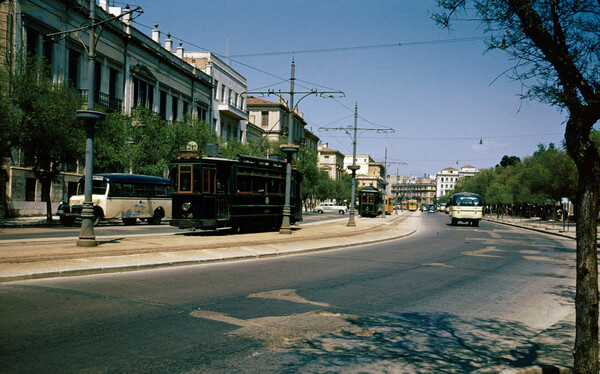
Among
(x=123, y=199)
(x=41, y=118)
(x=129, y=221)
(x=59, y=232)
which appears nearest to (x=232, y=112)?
(x=129, y=221)

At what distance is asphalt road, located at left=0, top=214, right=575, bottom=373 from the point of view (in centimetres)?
486

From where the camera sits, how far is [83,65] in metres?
33.3

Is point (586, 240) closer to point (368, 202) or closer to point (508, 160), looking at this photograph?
point (368, 202)

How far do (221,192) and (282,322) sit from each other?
575 inches

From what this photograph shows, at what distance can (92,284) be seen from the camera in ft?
28.6

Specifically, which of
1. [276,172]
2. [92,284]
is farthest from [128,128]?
[92,284]

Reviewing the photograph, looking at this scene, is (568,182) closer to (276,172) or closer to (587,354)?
(276,172)

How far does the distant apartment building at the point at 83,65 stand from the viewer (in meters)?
26.9

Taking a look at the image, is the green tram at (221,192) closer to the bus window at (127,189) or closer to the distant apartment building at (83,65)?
the distant apartment building at (83,65)

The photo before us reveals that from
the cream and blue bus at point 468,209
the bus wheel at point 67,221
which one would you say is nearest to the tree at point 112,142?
the bus wheel at point 67,221

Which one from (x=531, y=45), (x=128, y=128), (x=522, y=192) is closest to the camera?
(x=531, y=45)

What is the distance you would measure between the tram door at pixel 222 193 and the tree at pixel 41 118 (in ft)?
29.4

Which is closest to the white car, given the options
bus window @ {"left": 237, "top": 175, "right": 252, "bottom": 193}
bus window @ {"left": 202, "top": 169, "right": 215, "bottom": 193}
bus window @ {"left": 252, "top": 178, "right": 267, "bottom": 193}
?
bus window @ {"left": 252, "top": 178, "right": 267, "bottom": 193}

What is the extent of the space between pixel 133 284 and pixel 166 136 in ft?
86.6
